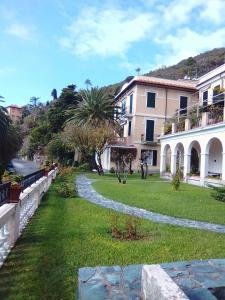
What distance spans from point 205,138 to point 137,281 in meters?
16.0

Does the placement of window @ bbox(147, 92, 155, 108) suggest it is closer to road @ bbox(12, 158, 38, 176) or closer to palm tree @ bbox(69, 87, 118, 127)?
palm tree @ bbox(69, 87, 118, 127)

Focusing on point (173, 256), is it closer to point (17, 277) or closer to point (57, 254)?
point (57, 254)

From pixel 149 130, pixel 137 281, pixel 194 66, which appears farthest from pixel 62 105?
pixel 194 66

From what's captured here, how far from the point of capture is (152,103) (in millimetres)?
32250

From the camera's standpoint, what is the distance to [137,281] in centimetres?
373

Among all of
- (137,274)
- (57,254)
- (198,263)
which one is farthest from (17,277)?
(198,263)

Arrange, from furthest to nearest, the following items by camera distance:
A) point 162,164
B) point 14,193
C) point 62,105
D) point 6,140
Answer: point 62,105 → point 162,164 → point 6,140 → point 14,193

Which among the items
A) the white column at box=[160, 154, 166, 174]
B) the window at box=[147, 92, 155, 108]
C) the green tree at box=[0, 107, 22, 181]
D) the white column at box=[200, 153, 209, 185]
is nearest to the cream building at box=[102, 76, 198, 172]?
the window at box=[147, 92, 155, 108]

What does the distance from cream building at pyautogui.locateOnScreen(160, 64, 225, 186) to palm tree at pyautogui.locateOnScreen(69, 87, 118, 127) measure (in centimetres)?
864

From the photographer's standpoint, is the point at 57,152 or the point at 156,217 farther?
the point at 57,152

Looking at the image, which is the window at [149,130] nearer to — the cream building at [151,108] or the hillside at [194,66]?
the cream building at [151,108]

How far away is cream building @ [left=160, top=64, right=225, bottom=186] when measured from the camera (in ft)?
59.2

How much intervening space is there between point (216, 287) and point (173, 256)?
175cm

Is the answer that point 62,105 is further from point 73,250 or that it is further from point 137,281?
point 137,281
